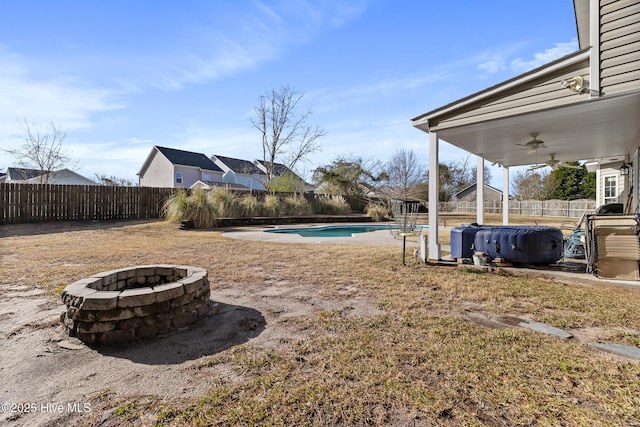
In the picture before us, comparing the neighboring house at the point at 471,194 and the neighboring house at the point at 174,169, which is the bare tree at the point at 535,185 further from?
the neighboring house at the point at 174,169

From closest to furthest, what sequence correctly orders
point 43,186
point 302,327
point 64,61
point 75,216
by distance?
point 302,327 < point 64,61 < point 43,186 < point 75,216

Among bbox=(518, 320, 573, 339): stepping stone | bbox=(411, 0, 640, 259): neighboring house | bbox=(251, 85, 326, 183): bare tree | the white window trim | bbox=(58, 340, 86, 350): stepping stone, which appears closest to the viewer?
bbox=(58, 340, 86, 350): stepping stone

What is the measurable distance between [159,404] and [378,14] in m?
9.40

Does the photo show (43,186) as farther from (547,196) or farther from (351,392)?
(547,196)

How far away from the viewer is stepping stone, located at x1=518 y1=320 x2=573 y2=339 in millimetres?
2566

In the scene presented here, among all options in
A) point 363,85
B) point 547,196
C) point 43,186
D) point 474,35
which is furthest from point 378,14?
point 547,196

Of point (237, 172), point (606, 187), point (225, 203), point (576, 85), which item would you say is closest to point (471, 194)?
point (606, 187)

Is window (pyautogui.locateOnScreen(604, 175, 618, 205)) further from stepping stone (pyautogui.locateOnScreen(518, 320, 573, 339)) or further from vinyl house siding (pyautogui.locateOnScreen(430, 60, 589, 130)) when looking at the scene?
stepping stone (pyautogui.locateOnScreen(518, 320, 573, 339))

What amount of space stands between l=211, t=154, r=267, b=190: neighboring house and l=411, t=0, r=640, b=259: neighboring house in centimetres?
2575

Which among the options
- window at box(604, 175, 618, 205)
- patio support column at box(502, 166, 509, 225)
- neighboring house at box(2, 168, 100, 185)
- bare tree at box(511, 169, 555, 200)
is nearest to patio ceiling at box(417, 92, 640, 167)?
patio support column at box(502, 166, 509, 225)

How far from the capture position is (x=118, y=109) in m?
14.8

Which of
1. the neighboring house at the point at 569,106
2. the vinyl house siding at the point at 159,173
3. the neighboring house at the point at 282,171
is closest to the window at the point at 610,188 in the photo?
the neighboring house at the point at 569,106

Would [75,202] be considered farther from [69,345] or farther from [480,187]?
Answer: [480,187]

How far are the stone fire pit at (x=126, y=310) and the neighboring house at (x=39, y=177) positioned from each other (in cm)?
2047
